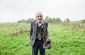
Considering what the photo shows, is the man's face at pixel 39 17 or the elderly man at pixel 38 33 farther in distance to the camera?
the elderly man at pixel 38 33

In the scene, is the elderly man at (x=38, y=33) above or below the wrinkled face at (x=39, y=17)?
below

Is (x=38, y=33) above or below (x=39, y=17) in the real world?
below

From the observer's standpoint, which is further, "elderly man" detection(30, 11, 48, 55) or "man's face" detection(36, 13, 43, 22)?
"elderly man" detection(30, 11, 48, 55)

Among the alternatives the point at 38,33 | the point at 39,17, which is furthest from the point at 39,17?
the point at 38,33

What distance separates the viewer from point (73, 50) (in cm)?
1306

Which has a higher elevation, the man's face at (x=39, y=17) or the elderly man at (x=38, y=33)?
the man's face at (x=39, y=17)

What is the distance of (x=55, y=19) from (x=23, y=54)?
2958 centimetres

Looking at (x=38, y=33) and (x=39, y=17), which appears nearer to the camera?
(x=39, y=17)

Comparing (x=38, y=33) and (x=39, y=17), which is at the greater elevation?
(x=39, y=17)

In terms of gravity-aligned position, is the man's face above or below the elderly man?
above

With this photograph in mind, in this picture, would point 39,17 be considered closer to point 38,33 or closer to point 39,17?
point 39,17

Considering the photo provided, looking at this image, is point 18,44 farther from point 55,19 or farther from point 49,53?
point 55,19

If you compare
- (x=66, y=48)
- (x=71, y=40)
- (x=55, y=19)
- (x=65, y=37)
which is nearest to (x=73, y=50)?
(x=66, y=48)

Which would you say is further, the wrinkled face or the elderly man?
the elderly man
